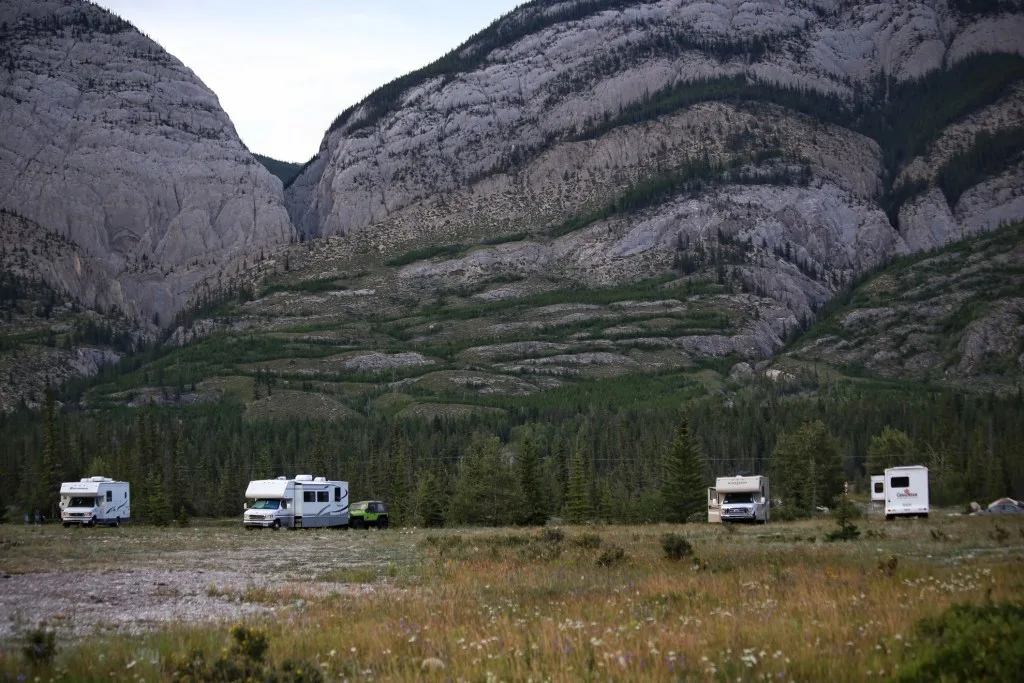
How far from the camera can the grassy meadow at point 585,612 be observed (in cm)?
1338

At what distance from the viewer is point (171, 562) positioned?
3384 centimetres

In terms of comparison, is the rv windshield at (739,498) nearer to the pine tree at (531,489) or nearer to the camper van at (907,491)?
the camper van at (907,491)

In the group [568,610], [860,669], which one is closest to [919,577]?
[568,610]

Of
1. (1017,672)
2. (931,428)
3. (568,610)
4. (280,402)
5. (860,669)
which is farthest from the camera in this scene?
(280,402)

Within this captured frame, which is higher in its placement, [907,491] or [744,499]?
[907,491]

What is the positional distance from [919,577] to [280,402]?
182m

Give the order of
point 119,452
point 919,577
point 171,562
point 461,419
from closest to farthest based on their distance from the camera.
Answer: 1. point 919,577
2. point 171,562
3. point 119,452
4. point 461,419

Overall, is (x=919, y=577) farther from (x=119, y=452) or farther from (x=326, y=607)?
(x=119, y=452)

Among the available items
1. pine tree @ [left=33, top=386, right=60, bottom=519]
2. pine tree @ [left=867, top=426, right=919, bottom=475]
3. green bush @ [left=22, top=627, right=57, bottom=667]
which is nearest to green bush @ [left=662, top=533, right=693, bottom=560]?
green bush @ [left=22, top=627, right=57, bottom=667]

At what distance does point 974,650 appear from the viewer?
11508 mm

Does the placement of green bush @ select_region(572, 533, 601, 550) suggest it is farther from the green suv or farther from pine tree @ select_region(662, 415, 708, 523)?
pine tree @ select_region(662, 415, 708, 523)

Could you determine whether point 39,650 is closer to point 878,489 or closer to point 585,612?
point 585,612

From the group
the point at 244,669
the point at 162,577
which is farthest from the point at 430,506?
the point at 244,669

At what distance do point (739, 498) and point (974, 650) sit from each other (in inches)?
2017
